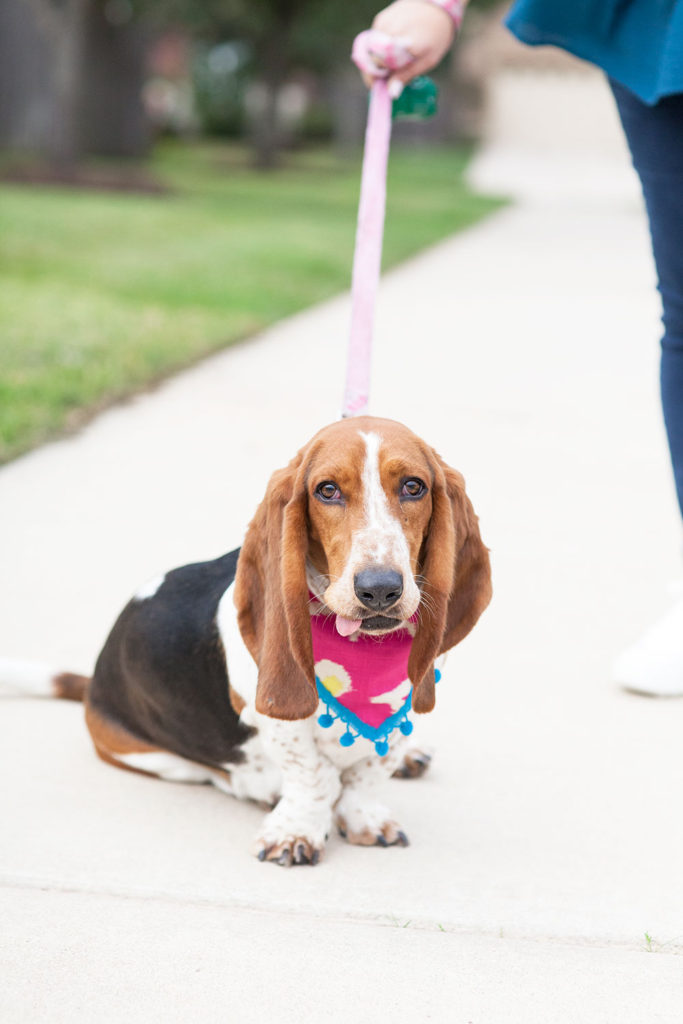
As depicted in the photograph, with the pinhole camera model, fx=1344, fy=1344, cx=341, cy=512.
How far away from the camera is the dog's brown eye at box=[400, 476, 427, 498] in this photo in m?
2.56

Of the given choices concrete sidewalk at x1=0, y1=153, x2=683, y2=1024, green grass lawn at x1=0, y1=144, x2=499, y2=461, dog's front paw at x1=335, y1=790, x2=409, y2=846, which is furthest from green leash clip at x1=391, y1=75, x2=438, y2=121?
green grass lawn at x1=0, y1=144, x2=499, y2=461

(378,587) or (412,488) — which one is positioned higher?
(412,488)

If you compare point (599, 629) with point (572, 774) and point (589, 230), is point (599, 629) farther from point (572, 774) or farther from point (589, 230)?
point (589, 230)

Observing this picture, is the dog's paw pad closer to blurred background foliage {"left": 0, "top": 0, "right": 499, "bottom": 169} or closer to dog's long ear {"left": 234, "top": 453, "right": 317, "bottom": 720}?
dog's long ear {"left": 234, "top": 453, "right": 317, "bottom": 720}

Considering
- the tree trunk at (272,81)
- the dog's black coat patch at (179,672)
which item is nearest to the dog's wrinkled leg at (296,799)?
the dog's black coat patch at (179,672)

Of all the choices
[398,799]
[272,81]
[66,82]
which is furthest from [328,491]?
[272,81]

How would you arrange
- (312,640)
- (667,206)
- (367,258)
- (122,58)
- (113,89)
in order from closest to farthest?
(312,640)
(367,258)
(667,206)
(113,89)
(122,58)

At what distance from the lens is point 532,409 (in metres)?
7.36

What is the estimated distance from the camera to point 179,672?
304cm

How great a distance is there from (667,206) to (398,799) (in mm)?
1656

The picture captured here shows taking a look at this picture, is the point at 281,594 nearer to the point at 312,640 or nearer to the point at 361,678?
the point at 312,640

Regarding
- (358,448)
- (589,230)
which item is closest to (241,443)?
(358,448)

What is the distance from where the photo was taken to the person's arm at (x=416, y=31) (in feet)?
10.3

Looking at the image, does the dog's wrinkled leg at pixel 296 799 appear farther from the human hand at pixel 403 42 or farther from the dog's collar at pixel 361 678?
the human hand at pixel 403 42
